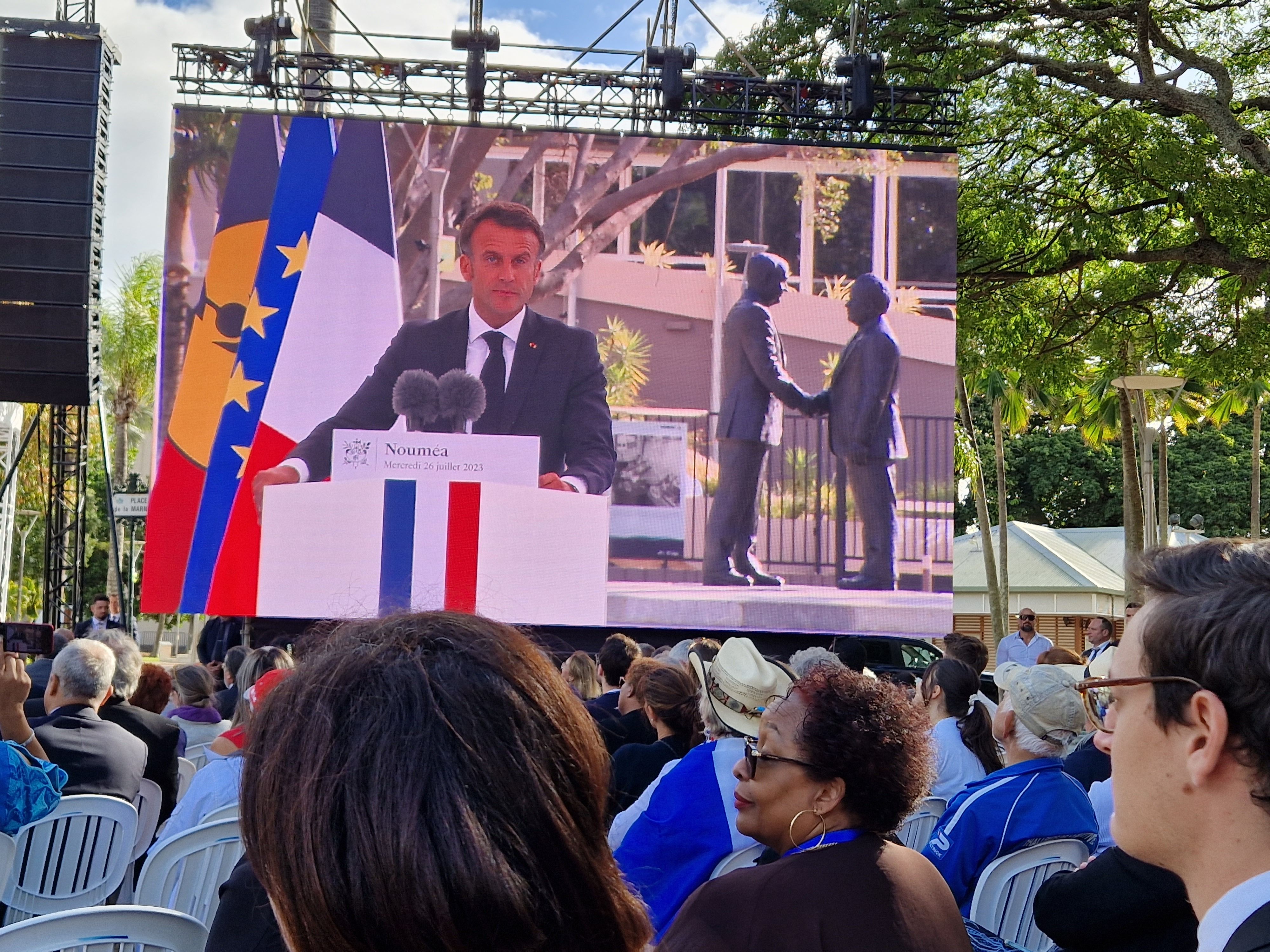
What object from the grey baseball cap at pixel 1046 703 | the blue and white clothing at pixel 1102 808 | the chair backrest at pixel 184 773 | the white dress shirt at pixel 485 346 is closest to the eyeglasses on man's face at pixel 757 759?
the grey baseball cap at pixel 1046 703

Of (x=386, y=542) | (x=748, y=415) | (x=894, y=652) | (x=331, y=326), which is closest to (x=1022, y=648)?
(x=894, y=652)

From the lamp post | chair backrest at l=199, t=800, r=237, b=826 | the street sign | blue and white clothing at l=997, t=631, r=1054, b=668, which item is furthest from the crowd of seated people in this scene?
the lamp post

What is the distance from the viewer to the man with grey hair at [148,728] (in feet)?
15.1

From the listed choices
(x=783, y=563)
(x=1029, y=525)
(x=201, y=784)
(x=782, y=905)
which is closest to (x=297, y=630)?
(x=783, y=563)

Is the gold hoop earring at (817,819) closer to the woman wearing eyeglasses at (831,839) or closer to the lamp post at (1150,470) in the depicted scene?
the woman wearing eyeglasses at (831,839)

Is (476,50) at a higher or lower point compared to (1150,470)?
higher

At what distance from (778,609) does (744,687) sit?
7463mm

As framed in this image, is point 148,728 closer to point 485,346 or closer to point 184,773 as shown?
point 184,773

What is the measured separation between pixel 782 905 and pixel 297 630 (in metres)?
9.84

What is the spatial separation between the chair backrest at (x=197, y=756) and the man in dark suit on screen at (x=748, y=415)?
18.8 feet

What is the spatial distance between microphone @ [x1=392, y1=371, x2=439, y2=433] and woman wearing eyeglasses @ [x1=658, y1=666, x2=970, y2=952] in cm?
789

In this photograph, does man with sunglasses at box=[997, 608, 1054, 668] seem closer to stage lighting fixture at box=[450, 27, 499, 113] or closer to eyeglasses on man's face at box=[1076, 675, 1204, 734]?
stage lighting fixture at box=[450, 27, 499, 113]

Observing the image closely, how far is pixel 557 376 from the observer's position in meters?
10.8

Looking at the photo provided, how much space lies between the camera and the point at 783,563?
1080 centimetres
